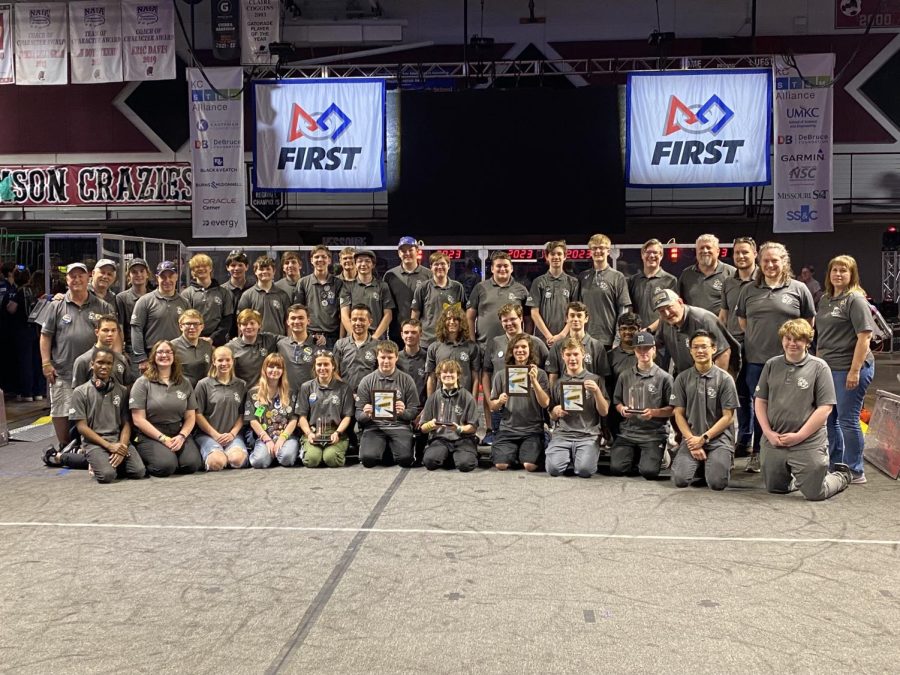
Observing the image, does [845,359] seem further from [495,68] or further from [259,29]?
[259,29]

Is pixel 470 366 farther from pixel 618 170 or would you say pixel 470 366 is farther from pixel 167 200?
pixel 167 200

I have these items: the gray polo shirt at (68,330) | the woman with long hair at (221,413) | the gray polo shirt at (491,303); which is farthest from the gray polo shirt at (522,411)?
the gray polo shirt at (68,330)

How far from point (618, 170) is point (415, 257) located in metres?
6.66

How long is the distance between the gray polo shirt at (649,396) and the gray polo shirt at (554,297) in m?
1.31

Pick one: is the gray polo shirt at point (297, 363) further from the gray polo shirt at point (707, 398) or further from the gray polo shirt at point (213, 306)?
the gray polo shirt at point (707, 398)

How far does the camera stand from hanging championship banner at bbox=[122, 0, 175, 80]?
50.9 ft

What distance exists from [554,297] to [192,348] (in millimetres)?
3414

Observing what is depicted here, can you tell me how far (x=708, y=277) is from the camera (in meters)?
8.30

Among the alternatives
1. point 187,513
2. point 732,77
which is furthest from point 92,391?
point 732,77

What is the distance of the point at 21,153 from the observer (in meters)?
20.6

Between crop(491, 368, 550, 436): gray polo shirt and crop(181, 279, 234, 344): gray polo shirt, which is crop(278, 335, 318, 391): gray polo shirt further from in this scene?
crop(491, 368, 550, 436): gray polo shirt

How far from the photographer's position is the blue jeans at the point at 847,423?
7195 millimetres

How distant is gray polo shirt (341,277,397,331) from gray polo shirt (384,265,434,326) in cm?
9

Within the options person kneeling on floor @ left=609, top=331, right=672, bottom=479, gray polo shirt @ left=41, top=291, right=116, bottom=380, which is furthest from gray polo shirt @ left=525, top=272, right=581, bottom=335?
gray polo shirt @ left=41, top=291, right=116, bottom=380
